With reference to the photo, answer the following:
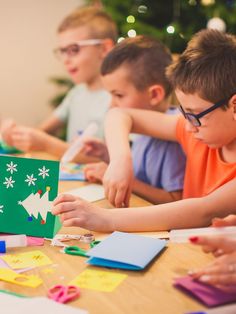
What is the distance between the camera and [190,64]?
3.91ft

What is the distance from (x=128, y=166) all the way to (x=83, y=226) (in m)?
0.25

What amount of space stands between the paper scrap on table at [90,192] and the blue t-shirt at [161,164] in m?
0.21

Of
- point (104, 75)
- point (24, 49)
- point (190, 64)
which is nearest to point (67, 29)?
point (104, 75)

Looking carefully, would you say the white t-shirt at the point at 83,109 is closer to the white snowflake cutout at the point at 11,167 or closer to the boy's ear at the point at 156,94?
the boy's ear at the point at 156,94

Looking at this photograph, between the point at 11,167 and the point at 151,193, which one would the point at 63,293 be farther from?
the point at 151,193

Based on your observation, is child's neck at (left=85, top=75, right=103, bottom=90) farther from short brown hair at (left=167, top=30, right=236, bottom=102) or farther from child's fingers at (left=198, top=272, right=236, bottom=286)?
child's fingers at (left=198, top=272, right=236, bottom=286)

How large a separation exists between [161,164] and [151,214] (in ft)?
1.65

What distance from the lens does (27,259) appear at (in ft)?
3.00

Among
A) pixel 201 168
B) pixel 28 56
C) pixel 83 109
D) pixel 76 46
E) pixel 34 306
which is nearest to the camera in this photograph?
pixel 34 306

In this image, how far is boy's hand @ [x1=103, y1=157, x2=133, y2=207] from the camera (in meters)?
1.18

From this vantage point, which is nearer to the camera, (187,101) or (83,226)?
(83,226)

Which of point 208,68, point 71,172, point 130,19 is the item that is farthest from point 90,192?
point 130,19

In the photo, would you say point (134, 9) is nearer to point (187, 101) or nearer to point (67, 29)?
point (67, 29)

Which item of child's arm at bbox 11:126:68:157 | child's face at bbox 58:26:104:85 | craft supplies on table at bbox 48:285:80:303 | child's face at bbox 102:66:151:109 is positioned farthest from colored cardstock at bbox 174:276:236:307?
child's face at bbox 58:26:104:85
